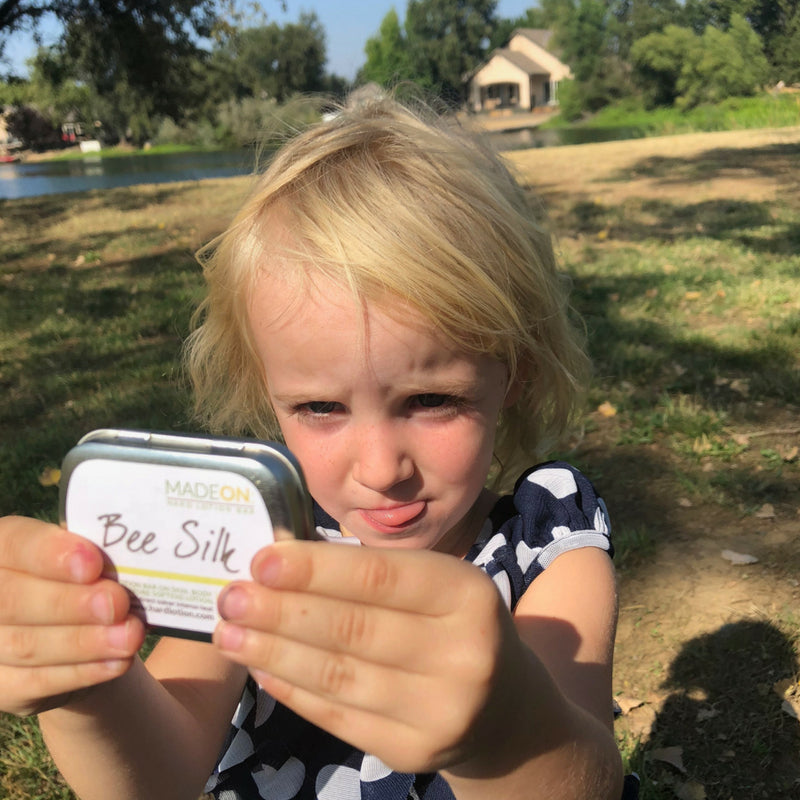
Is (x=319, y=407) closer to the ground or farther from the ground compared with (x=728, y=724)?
farther from the ground

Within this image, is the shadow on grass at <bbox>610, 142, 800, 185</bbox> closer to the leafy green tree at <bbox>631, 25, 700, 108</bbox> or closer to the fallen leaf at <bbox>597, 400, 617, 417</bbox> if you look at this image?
the fallen leaf at <bbox>597, 400, 617, 417</bbox>

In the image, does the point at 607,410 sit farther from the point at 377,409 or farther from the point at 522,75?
the point at 522,75

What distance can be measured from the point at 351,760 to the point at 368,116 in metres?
1.30

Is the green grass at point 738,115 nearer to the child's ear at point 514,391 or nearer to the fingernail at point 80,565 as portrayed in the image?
the child's ear at point 514,391

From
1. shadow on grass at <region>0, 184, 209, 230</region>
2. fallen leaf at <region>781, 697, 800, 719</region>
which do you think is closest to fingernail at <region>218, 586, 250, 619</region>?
fallen leaf at <region>781, 697, 800, 719</region>

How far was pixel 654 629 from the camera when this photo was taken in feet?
7.94

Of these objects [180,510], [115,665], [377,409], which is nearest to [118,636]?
[115,665]

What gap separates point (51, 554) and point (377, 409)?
53 cm

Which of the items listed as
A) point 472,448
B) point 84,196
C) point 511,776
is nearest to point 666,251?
point 472,448

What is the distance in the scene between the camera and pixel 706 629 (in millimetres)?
2389

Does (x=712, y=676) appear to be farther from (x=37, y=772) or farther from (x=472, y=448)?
(x=37, y=772)

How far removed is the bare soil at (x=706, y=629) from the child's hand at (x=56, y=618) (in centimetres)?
161

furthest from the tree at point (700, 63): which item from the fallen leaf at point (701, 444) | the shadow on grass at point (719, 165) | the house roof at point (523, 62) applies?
the house roof at point (523, 62)

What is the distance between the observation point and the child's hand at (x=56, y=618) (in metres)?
0.82
